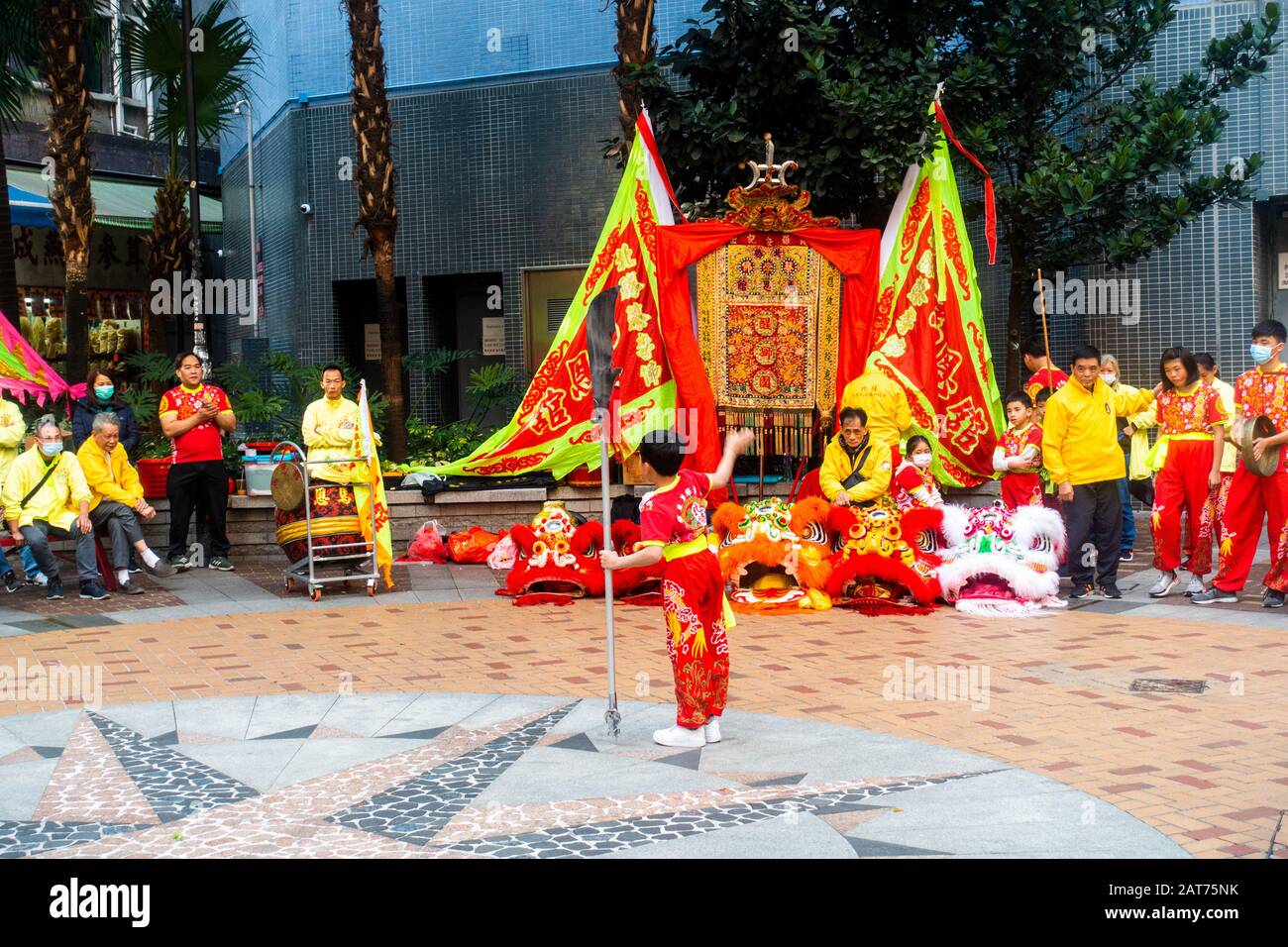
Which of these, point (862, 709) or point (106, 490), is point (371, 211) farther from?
point (862, 709)

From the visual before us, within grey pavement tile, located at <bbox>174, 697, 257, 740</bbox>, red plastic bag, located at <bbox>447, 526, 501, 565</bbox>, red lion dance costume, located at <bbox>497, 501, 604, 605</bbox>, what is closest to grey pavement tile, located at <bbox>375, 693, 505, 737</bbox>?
grey pavement tile, located at <bbox>174, 697, 257, 740</bbox>

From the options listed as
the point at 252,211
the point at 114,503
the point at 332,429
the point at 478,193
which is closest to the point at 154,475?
the point at 114,503

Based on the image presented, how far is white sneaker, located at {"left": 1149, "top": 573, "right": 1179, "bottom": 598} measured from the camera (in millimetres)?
10547

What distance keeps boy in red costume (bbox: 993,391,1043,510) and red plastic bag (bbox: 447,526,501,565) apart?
4.70m

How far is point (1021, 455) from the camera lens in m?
10.8

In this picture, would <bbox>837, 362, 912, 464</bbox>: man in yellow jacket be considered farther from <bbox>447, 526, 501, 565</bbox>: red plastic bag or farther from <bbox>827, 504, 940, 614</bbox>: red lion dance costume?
<bbox>447, 526, 501, 565</bbox>: red plastic bag

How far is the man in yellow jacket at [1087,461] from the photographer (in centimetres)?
1047

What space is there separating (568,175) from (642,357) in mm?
5643

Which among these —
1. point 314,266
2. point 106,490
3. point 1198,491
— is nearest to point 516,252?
point 314,266

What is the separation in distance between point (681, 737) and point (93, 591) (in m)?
6.51

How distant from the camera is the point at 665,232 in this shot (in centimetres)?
1214

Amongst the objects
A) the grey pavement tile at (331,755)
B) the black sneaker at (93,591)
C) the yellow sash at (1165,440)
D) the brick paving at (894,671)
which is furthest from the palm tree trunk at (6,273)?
the yellow sash at (1165,440)

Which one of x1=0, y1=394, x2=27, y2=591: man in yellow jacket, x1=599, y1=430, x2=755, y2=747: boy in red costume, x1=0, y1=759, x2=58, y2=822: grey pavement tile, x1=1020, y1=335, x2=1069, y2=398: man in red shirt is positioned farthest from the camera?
x1=1020, y1=335, x2=1069, y2=398: man in red shirt

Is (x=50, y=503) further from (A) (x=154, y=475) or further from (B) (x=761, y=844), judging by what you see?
(B) (x=761, y=844)
